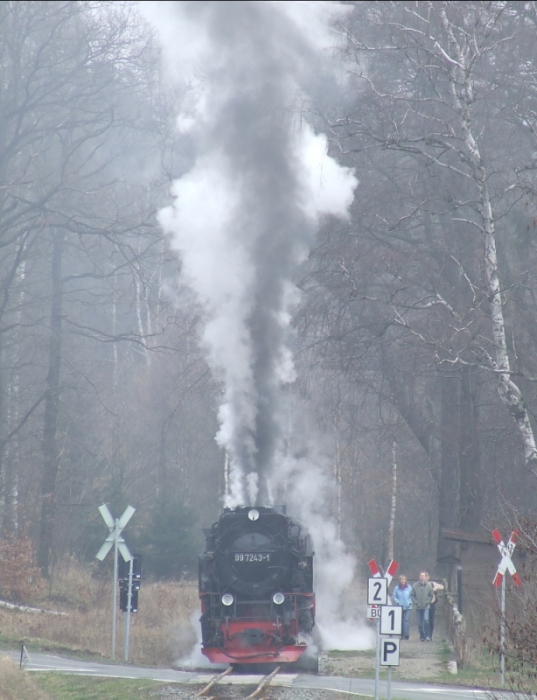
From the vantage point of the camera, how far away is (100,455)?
107ft

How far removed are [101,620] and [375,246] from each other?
32.5 ft

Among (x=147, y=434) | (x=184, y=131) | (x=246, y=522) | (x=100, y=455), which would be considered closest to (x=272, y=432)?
(x=246, y=522)

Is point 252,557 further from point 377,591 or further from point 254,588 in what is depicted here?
point 377,591

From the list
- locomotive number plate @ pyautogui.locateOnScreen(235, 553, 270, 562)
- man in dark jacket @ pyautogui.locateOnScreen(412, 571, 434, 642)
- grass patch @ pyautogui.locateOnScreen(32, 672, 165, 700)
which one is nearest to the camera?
grass patch @ pyautogui.locateOnScreen(32, 672, 165, 700)

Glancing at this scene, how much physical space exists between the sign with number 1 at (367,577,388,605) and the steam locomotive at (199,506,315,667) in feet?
10.5

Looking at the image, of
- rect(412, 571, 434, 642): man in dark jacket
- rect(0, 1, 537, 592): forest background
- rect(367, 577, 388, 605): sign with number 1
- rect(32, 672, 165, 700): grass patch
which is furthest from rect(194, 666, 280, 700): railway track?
rect(412, 571, 434, 642): man in dark jacket

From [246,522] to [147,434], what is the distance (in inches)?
1003

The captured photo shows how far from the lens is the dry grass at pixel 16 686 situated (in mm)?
11438

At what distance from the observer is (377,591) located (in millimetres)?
11133

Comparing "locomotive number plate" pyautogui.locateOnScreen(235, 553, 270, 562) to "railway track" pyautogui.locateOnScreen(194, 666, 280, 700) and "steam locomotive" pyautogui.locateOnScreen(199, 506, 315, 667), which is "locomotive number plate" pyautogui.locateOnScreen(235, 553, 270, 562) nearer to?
"steam locomotive" pyautogui.locateOnScreen(199, 506, 315, 667)

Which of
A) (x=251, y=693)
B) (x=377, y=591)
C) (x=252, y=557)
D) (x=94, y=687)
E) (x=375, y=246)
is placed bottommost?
(x=94, y=687)

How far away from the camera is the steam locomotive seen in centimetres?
1401

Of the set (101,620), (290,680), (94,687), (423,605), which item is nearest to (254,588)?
(290,680)

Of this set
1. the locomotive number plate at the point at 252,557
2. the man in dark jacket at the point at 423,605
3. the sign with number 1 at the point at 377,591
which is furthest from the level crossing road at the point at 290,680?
the man in dark jacket at the point at 423,605
